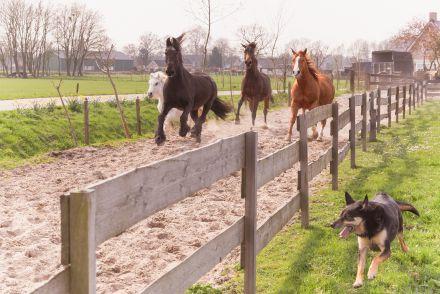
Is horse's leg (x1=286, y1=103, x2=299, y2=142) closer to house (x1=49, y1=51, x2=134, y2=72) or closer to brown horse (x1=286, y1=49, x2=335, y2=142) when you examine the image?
brown horse (x1=286, y1=49, x2=335, y2=142)

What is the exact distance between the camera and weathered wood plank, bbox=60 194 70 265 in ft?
7.15

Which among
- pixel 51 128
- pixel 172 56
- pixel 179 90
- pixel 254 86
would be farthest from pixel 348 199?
pixel 254 86

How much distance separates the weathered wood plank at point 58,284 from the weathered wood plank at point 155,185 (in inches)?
8.9

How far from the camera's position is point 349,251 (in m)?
5.70

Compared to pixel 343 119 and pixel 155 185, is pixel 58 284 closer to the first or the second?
pixel 155 185

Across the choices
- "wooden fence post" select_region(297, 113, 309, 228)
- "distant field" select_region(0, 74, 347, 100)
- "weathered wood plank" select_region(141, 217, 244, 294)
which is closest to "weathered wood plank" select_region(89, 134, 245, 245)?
"weathered wood plank" select_region(141, 217, 244, 294)

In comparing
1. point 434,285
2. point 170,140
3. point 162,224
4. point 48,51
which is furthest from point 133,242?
point 48,51

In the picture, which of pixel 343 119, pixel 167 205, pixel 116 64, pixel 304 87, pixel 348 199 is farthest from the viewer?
pixel 116 64

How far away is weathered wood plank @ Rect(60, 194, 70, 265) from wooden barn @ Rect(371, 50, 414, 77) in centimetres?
5625

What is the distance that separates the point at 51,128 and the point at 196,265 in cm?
1212

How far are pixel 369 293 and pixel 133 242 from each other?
2532 mm

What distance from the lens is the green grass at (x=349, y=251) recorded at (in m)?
4.85

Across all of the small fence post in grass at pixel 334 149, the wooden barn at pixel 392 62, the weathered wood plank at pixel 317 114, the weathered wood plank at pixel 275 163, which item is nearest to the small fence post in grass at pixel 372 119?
the small fence post in grass at pixel 334 149

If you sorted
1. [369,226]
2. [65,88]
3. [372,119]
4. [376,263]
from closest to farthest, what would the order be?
[376,263], [369,226], [372,119], [65,88]
